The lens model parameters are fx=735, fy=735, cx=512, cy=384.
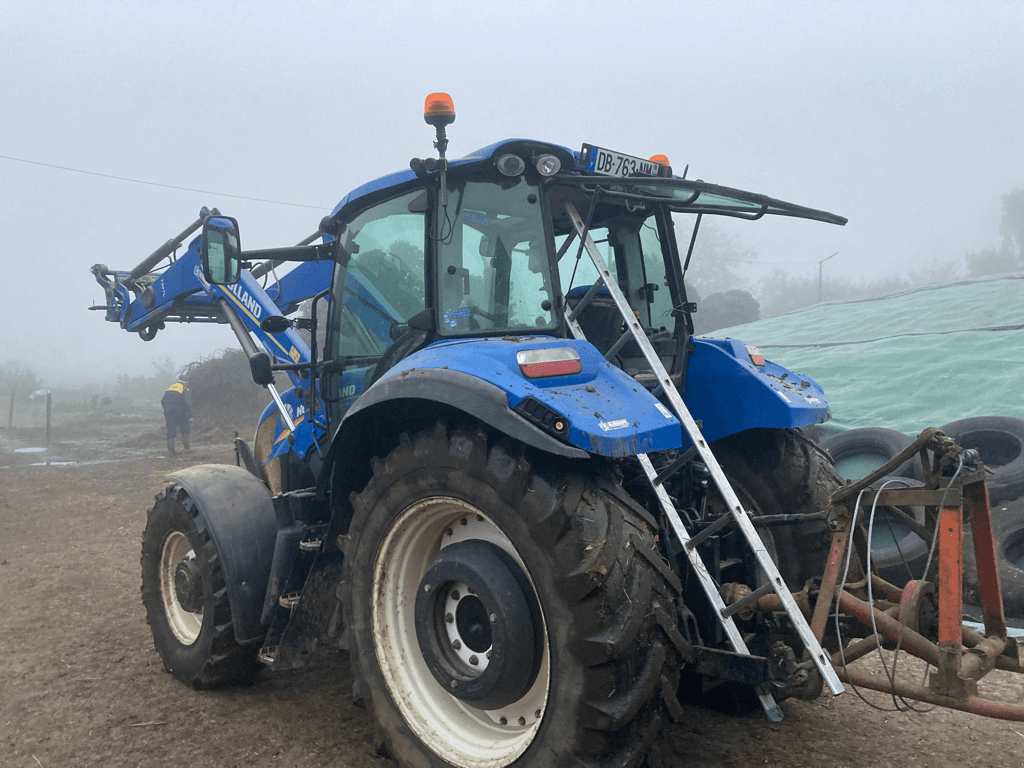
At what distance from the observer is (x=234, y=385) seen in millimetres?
20328

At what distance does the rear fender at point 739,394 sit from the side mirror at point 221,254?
7.59ft

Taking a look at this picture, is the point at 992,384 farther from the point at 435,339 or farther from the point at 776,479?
the point at 435,339

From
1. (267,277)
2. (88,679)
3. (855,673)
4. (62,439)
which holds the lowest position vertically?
(62,439)

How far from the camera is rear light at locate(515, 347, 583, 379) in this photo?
2443 millimetres


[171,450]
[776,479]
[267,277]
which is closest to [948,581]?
[776,479]

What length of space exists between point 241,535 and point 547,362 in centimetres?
197

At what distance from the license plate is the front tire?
1.23 meters

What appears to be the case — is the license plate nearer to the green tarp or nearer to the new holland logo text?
the new holland logo text

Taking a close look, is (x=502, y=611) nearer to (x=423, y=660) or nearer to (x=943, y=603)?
(x=423, y=660)

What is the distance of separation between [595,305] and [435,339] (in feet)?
3.09

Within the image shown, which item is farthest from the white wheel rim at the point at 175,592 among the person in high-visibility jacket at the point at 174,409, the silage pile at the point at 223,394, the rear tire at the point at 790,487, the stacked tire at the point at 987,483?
the silage pile at the point at 223,394

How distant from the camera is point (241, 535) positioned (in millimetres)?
3564

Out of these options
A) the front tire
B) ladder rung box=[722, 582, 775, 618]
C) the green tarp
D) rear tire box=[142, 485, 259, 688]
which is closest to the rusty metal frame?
ladder rung box=[722, 582, 775, 618]

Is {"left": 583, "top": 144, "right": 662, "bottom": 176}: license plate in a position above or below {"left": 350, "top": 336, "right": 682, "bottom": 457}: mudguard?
above
